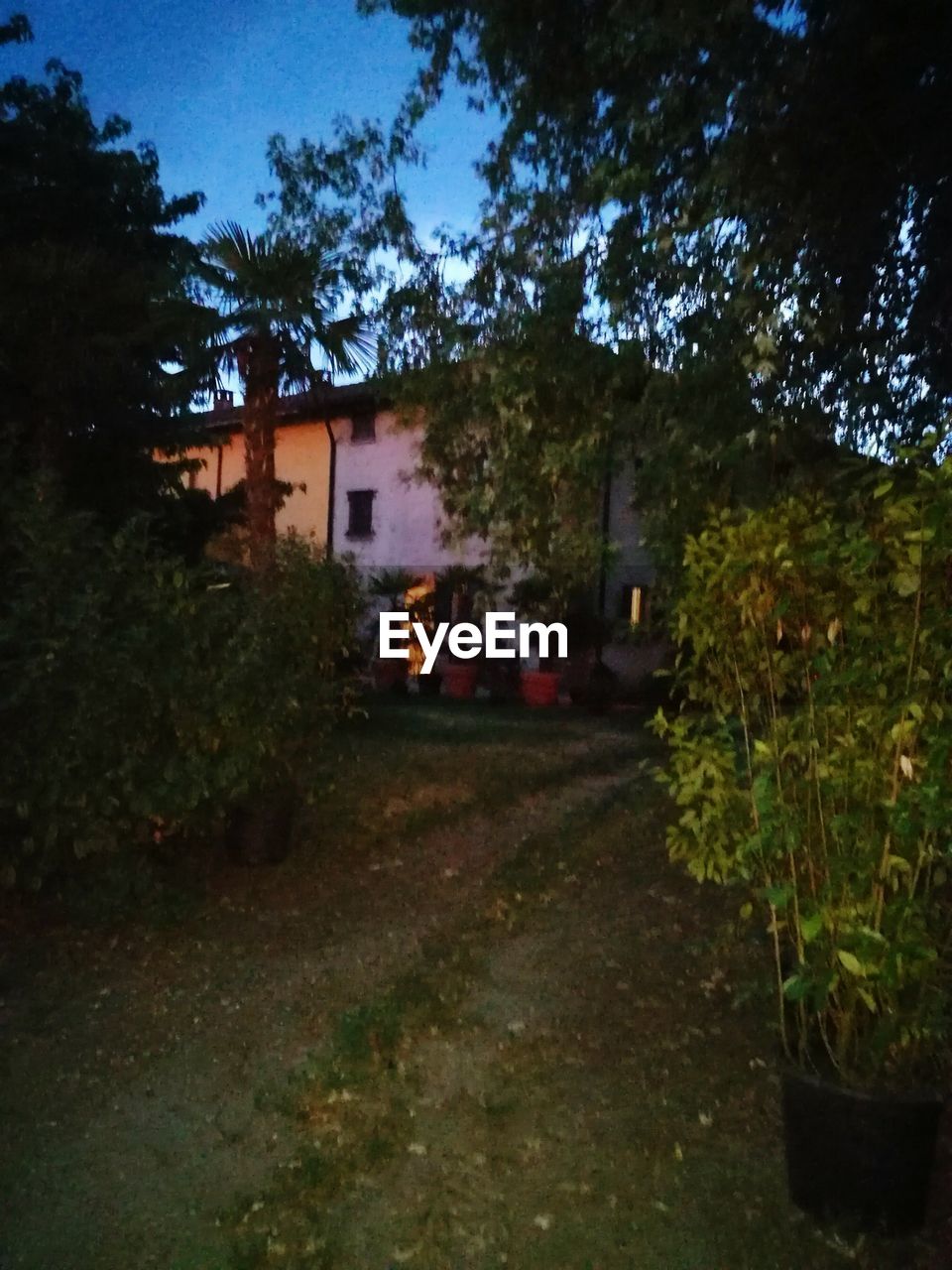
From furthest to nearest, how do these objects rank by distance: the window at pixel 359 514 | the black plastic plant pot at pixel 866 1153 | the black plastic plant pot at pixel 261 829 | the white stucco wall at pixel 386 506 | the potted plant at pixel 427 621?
1. the window at pixel 359 514
2. the white stucco wall at pixel 386 506
3. the potted plant at pixel 427 621
4. the black plastic plant pot at pixel 261 829
5. the black plastic plant pot at pixel 866 1153

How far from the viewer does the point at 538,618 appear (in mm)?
18234

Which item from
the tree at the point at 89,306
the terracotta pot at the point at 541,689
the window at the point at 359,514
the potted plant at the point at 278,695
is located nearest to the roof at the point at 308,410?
the window at the point at 359,514

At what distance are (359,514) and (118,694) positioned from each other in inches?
709

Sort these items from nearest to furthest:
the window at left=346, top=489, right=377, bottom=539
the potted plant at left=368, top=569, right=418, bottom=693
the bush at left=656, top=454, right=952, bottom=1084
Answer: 1. the bush at left=656, top=454, right=952, bottom=1084
2. the potted plant at left=368, top=569, right=418, bottom=693
3. the window at left=346, top=489, right=377, bottom=539

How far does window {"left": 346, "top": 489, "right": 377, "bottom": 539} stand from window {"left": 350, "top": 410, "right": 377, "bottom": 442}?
43.6 inches

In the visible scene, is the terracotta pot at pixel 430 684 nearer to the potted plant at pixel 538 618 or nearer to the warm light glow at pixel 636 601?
the potted plant at pixel 538 618

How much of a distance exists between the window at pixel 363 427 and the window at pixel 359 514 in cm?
111

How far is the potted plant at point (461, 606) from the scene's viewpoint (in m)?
18.2

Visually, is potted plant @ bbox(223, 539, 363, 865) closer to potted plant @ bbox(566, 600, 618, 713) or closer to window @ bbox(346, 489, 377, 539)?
potted plant @ bbox(566, 600, 618, 713)

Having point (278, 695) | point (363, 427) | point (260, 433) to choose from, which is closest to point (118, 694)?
point (278, 695)

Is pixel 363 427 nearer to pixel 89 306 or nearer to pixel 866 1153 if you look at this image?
pixel 89 306

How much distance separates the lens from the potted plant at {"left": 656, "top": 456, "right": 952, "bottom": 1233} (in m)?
3.20

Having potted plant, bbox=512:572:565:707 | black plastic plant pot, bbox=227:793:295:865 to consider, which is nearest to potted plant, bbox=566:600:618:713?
potted plant, bbox=512:572:565:707

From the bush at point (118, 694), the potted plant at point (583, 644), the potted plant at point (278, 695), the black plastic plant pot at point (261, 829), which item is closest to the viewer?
the bush at point (118, 694)
